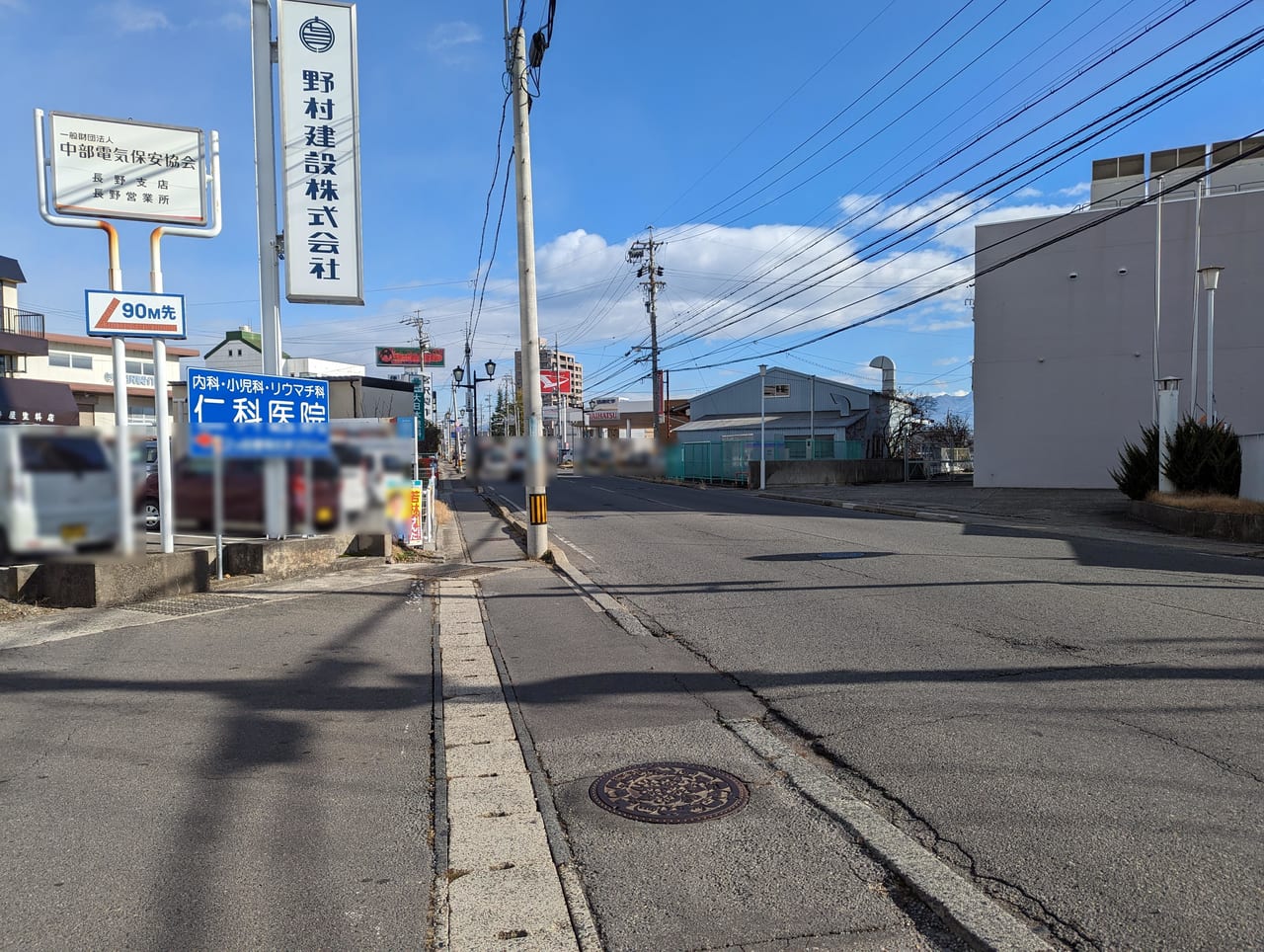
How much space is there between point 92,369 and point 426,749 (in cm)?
4448

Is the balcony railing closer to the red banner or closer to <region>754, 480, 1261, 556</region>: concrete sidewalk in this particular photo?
<region>754, 480, 1261, 556</region>: concrete sidewalk

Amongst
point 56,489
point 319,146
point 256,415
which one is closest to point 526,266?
point 319,146

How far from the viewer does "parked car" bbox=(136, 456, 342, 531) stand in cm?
705

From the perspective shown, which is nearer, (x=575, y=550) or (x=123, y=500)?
(x=123, y=500)

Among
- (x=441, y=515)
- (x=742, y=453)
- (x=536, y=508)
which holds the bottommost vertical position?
(x=441, y=515)

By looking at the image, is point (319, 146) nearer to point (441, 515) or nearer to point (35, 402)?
point (441, 515)

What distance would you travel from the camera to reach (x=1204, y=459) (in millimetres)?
17781

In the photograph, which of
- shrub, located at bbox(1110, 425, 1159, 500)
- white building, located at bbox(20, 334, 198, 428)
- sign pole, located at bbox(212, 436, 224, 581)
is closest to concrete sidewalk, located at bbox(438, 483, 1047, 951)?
sign pole, located at bbox(212, 436, 224, 581)

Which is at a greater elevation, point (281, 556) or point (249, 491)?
point (249, 491)

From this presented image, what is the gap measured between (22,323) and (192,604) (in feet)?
103

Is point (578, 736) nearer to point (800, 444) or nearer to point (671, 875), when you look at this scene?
point (671, 875)

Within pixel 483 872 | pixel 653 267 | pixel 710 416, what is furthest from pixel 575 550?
pixel 710 416

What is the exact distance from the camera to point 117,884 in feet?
11.2

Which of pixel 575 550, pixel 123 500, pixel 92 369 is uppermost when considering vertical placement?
pixel 92 369
